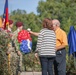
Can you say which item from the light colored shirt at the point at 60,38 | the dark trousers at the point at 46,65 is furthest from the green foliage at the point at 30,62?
the dark trousers at the point at 46,65

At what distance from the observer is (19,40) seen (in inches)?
390

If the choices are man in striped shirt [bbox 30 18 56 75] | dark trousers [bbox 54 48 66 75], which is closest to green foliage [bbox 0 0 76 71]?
dark trousers [bbox 54 48 66 75]

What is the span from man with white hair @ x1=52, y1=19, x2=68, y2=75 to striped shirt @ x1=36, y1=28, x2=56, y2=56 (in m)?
0.54

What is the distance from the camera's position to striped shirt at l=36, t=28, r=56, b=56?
24.9 feet

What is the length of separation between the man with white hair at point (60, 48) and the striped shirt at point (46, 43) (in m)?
0.54

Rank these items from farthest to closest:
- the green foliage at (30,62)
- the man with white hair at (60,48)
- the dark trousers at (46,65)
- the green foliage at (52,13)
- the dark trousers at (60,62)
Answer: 1. the green foliage at (52,13)
2. the green foliage at (30,62)
3. the dark trousers at (60,62)
4. the man with white hair at (60,48)
5. the dark trousers at (46,65)

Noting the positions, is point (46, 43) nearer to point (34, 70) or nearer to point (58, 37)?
point (58, 37)

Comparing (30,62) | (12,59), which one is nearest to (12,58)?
(12,59)

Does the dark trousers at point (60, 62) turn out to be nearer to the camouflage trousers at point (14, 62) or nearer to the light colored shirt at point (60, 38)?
the light colored shirt at point (60, 38)

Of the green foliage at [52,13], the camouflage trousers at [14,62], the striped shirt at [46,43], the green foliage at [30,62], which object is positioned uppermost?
the green foliage at [52,13]

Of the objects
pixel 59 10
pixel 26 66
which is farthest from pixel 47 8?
pixel 26 66

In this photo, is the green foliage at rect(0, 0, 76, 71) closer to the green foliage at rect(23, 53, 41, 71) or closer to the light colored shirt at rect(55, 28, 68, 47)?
the green foliage at rect(23, 53, 41, 71)

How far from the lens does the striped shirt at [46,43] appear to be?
7.60m

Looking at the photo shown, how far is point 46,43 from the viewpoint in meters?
7.64
